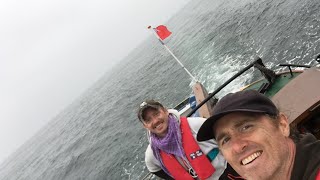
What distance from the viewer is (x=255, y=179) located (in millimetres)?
2256

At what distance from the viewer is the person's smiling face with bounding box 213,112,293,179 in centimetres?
219

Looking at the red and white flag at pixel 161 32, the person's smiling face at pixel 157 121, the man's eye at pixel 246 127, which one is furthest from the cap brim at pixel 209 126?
the red and white flag at pixel 161 32

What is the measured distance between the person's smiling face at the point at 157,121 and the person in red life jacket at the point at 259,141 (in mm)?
2125

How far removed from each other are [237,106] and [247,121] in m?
0.18

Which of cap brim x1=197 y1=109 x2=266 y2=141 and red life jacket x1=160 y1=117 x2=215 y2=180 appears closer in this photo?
cap brim x1=197 y1=109 x2=266 y2=141

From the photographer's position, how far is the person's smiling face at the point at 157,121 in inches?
183

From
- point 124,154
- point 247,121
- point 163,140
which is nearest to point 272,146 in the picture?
point 247,121

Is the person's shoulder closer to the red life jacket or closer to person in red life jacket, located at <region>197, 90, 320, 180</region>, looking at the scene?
the red life jacket

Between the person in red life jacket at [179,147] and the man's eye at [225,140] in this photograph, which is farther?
the person in red life jacket at [179,147]

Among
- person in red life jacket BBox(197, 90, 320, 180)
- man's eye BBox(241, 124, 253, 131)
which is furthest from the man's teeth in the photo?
man's eye BBox(241, 124, 253, 131)

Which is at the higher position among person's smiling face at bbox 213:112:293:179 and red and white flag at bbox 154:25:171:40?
red and white flag at bbox 154:25:171:40

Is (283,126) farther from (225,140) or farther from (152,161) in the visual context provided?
(152,161)

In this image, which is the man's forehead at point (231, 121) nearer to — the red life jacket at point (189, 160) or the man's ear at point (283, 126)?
the man's ear at point (283, 126)

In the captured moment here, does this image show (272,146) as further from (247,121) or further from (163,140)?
(163,140)
